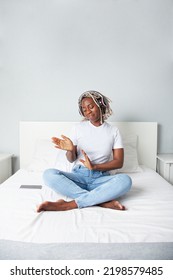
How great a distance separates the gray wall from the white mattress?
116cm

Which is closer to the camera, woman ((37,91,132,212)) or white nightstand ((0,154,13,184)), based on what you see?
woman ((37,91,132,212))

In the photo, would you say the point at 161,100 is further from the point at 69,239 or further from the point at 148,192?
the point at 69,239

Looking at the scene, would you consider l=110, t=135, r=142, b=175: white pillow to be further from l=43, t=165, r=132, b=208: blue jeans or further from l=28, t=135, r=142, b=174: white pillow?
l=43, t=165, r=132, b=208: blue jeans

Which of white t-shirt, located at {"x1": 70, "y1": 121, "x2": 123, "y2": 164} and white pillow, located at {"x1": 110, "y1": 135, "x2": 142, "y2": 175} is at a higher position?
white t-shirt, located at {"x1": 70, "y1": 121, "x2": 123, "y2": 164}

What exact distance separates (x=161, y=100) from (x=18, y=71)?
4.86 feet

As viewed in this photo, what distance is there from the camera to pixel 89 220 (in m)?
1.54

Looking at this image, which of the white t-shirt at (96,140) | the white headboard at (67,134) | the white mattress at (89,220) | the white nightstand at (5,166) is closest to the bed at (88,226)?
the white mattress at (89,220)

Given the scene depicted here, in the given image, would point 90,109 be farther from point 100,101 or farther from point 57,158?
point 57,158

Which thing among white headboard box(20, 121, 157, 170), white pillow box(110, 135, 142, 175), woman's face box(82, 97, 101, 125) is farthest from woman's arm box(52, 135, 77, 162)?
white headboard box(20, 121, 157, 170)

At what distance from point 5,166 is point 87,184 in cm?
118

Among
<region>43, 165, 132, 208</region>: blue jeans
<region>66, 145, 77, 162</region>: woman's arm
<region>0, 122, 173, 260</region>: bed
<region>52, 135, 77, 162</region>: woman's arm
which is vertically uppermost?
<region>52, 135, 77, 162</region>: woman's arm

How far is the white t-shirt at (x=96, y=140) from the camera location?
2.16m

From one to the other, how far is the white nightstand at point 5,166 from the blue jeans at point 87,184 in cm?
98

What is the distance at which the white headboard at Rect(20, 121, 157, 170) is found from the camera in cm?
296
